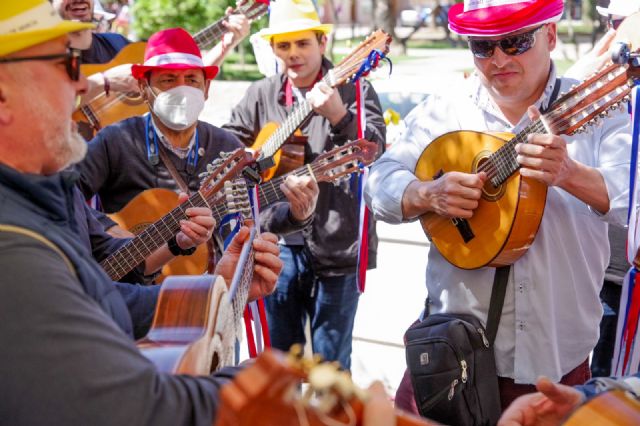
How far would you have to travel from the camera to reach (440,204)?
9.98 ft

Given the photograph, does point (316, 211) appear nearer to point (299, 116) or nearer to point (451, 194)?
point (299, 116)

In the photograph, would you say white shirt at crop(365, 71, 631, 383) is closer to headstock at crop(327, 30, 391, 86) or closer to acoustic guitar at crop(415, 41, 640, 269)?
acoustic guitar at crop(415, 41, 640, 269)

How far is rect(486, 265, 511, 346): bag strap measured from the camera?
296cm

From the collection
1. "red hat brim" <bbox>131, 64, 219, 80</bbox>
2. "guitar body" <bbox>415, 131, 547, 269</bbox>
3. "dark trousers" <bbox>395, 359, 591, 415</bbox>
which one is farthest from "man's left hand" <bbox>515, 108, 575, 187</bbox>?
"red hat brim" <bbox>131, 64, 219, 80</bbox>

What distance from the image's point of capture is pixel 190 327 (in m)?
2.14

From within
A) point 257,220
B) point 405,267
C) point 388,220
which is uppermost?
point 388,220

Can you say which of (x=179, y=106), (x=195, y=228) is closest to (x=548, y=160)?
(x=195, y=228)

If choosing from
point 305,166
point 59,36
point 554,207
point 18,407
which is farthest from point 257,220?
point 18,407

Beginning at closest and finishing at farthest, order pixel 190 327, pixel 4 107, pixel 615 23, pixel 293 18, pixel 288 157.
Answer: pixel 4 107 < pixel 190 327 < pixel 288 157 < pixel 615 23 < pixel 293 18

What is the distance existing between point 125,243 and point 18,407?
172 centimetres

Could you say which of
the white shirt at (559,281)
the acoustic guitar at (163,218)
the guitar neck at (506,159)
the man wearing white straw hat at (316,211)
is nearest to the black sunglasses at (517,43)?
the white shirt at (559,281)

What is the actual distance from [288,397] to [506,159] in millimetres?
1687

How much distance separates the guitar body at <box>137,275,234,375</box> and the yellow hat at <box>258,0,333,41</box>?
2.60m

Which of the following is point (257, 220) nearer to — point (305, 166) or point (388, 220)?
point (305, 166)
